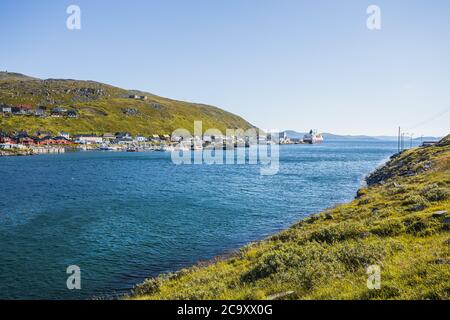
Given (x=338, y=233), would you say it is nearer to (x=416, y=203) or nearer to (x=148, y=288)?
(x=416, y=203)

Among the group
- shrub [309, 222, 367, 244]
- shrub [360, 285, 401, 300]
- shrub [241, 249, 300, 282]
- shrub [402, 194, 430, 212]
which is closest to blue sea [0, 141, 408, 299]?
shrub [241, 249, 300, 282]

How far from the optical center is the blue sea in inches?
1054

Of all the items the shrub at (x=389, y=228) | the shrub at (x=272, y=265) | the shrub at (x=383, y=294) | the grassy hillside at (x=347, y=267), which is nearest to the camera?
the shrub at (x=383, y=294)

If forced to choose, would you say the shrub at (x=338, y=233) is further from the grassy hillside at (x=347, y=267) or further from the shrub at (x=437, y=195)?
the shrub at (x=437, y=195)

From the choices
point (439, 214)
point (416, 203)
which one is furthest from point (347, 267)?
point (416, 203)

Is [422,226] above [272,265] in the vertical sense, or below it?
above

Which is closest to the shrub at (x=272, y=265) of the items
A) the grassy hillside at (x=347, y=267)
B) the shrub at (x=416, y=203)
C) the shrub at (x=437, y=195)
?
the grassy hillside at (x=347, y=267)

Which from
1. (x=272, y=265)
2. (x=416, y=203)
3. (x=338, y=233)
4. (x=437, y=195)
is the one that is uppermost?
(x=437, y=195)

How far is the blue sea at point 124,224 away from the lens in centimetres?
2678

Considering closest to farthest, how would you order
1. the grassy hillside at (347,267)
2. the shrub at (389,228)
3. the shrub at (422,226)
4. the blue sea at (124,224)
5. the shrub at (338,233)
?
the grassy hillside at (347,267)
the shrub at (422,226)
the shrub at (389,228)
the shrub at (338,233)
the blue sea at (124,224)

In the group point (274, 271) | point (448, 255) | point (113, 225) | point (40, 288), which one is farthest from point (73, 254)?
point (448, 255)

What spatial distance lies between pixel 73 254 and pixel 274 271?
73.7ft

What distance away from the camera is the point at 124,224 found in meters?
42.3
